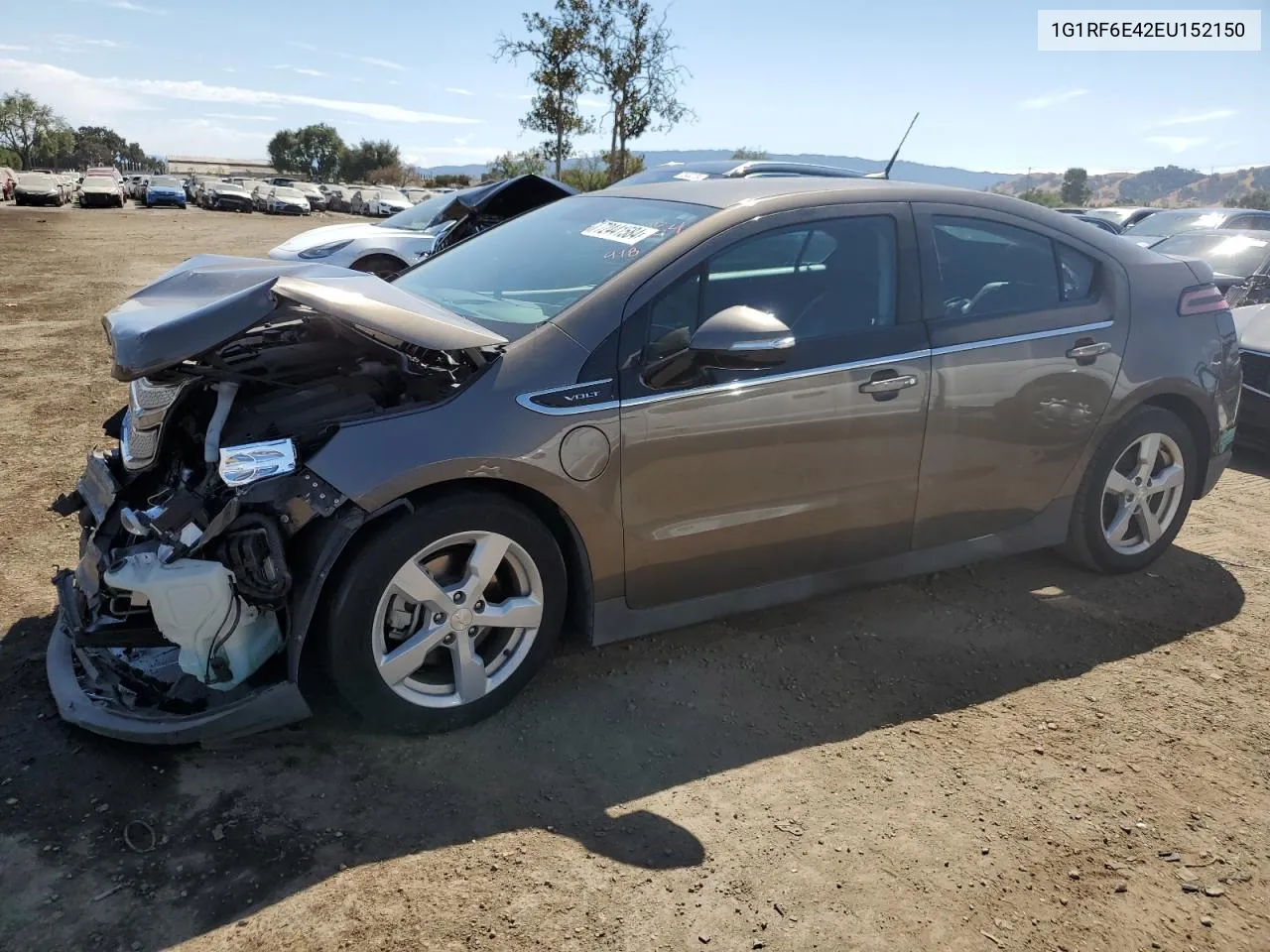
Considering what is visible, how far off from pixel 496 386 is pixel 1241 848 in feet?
8.36

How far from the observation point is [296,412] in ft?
9.52

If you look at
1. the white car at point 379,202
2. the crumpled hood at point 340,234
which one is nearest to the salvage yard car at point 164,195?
the white car at point 379,202

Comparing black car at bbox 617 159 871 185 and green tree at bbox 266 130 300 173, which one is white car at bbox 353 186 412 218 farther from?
green tree at bbox 266 130 300 173

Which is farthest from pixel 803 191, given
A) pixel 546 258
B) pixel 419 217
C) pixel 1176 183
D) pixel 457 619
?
pixel 1176 183

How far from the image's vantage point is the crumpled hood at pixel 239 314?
8.58 ft

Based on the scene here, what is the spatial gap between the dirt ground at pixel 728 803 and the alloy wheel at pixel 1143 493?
47 centimetres

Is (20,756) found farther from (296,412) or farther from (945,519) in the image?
(945,519)

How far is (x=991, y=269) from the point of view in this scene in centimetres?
376

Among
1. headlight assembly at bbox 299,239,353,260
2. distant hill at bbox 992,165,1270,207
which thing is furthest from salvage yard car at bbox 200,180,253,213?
distant hill at bbox 992,165,1270,207

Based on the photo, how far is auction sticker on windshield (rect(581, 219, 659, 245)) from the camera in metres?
3.39

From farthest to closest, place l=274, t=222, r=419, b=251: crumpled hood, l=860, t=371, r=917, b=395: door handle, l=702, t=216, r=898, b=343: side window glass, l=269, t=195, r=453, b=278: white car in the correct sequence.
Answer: l=274, t=222, r=419, b=251: crumpled hood → l=269, t=195, r=453, b=278: white car → l=860, t=371, r=917, b=395: door handle → l=702, t=216, r=898, b=343: side window glass

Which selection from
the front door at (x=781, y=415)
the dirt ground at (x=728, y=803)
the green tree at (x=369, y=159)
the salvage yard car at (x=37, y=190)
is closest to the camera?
the dirt ground at (x=728, y=803)

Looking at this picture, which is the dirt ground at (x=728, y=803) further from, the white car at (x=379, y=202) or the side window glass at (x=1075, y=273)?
the white car at (x=379, y=202)

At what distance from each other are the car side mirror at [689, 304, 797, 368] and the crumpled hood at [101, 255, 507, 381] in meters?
0.65
